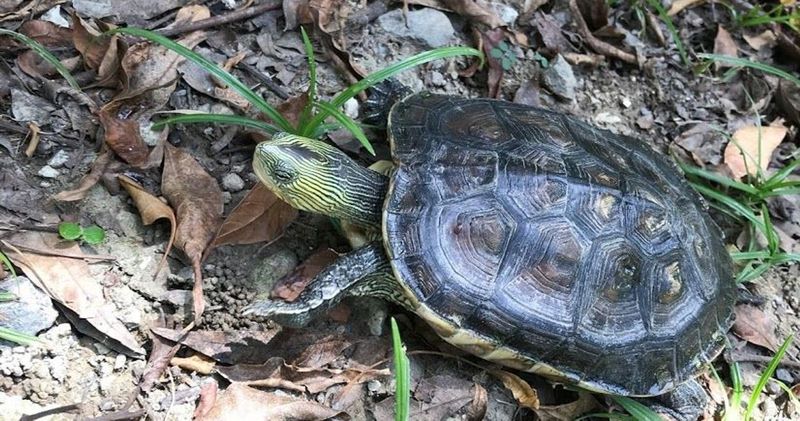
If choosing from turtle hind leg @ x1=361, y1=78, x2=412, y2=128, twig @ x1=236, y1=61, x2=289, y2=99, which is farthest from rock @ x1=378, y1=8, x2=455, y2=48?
twig @ x1=236, y1=61, x2=289, y2=99

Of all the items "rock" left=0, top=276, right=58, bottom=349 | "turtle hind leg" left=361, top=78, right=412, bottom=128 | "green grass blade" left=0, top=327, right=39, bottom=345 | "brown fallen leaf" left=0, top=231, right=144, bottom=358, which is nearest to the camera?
"green grass blade" left=0, top=327, right=39, bottom=345

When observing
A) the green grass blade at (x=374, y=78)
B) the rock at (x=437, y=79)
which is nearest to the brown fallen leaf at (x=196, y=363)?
the green grass blade at (x=374, y=78)

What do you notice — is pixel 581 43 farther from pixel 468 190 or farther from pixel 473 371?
pixel 473 371

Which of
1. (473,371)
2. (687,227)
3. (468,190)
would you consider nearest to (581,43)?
(687,227)

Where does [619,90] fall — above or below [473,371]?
above

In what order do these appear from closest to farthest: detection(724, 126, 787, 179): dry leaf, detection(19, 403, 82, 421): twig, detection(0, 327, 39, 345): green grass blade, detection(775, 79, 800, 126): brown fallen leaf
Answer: detection(19, 403, 82, 421): twig → detection(0, 327, 39, 345): green grass blade → detection(724, 126, 787, 179): dry leaf → detection(775, 79, 800, 126): brown fallen leaf

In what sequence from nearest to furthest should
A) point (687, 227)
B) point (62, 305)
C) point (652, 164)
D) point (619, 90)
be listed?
point (62, 305) → point (687, 227) → point (652, 164) → point (619, 90)

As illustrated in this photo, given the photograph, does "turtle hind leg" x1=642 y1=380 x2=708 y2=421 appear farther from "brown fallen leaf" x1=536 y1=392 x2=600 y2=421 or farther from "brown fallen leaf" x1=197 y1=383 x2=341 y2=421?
"brown fallen leaf" x1=197 y1=383 x2=341 y2=421
